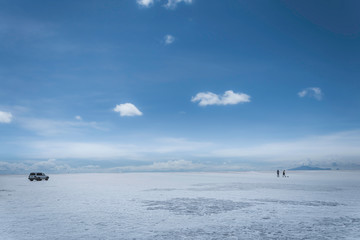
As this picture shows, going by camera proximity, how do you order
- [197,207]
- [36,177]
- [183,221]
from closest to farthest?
[183,221], [197,207], [36,177]

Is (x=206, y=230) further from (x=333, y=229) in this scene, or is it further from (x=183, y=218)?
(x=333, y=229)

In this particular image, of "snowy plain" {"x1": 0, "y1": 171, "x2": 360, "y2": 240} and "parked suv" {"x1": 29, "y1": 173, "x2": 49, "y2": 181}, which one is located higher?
"snowy plain" {"x1": 0, "y1": 171, "x2": 360, "y2": 240}

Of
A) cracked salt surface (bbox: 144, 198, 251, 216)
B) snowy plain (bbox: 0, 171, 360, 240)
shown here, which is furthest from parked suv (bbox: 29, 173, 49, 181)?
cracked salt surface (bbox: 144, 198, 251, 216)

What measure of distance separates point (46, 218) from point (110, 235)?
540 cm

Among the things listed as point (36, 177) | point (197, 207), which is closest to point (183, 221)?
point (197, 207)

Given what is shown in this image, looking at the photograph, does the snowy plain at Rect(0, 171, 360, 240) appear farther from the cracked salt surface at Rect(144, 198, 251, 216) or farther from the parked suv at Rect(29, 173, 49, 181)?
the parked suv at Rect(29, 173, 49, 181)

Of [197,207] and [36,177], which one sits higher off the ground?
[197,207]

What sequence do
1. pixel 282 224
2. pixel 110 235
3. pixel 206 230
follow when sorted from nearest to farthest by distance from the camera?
pixel 110 235 < pixel 206 230 < pixel 282 224

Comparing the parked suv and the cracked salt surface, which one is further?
the parked suv

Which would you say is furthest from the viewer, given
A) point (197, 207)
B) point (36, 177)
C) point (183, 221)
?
point (36, 177)

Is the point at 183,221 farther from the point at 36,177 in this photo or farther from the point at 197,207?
the point at 36,177

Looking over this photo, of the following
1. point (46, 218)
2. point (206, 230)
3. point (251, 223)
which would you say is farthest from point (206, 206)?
point (46, 218)

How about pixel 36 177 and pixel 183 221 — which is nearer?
→ pixel 183 221

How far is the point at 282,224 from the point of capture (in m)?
A: 13.2
